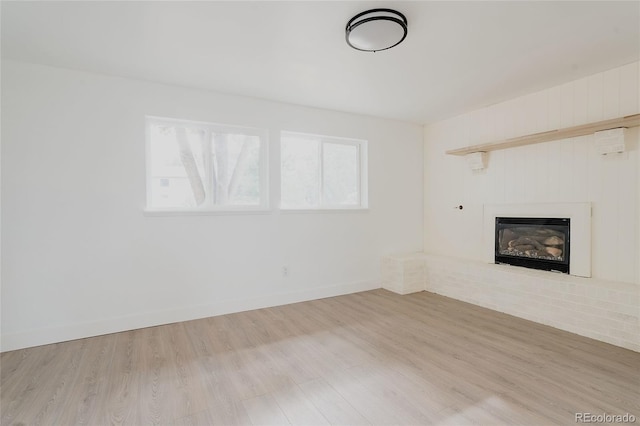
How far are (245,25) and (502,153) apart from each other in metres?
3.30

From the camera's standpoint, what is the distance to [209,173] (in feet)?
11.1

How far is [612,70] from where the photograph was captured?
2.83 m

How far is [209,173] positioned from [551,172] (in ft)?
12.3

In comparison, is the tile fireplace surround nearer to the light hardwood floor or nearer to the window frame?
the light hardwood floor

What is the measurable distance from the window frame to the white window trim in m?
0.26

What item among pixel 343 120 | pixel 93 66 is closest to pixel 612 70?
pixel 343 120

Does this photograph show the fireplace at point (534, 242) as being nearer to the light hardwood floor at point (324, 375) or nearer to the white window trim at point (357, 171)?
the light hardwood floor at point (324, 375)

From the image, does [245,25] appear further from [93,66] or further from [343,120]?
[343,120]

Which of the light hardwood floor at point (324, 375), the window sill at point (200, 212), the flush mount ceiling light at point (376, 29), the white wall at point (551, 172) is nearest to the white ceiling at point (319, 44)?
the flush mount ceiling light at point (376, 29)

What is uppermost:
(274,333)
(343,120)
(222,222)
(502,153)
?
(343,120)

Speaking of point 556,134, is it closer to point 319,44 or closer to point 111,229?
point 319,44

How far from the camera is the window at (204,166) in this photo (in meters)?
3.19

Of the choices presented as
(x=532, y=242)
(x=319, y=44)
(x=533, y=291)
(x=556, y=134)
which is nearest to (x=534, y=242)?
(x=532, y=242)

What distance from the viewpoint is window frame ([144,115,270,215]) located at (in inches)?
122
